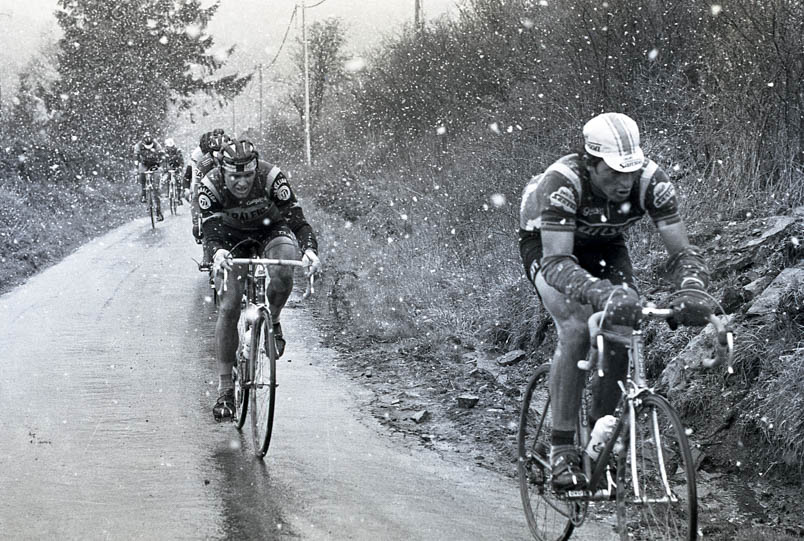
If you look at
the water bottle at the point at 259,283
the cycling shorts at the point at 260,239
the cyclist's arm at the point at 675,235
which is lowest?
the water bottle at the point at 259,283

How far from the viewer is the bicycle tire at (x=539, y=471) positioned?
4.73 m

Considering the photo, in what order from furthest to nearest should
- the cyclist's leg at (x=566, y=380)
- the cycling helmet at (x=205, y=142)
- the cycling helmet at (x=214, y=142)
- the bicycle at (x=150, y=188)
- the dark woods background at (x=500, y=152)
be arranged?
the bicycle at (x=150, y=188) → the cycling helmet at (x=205, y=142) → the cycling helmet at (x=214, y=142) → the dark woods background at (x=500, y=152) → the cyclist's leg at (x=566, y=380)

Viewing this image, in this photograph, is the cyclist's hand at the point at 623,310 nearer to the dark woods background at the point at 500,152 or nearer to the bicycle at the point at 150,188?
the dark woods background at the point at 500,152

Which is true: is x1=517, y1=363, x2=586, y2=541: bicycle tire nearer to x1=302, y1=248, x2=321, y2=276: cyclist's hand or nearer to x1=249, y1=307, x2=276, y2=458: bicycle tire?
x1=249, y1=307, x2=276, y2=458: bicycle tire

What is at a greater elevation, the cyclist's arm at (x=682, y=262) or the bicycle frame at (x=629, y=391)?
the cyclist's arm at (x=682, y=262)

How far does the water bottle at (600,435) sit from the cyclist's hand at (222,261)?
9.12 feet

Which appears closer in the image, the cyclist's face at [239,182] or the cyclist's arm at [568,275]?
the cyclist's arm at [568,275]

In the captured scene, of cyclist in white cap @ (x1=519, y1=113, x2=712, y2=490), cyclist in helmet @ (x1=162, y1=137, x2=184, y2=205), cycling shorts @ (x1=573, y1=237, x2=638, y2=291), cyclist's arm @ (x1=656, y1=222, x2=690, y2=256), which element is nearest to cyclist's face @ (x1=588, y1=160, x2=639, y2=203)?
cyclist in white cap @ (x1=519, y1=113, x2=712, y2=490)

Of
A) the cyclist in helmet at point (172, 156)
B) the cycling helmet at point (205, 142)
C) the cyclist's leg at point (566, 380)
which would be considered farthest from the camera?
the cyclist in helmet at point (172, 156)

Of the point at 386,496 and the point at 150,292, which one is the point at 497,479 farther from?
the point at 150,292

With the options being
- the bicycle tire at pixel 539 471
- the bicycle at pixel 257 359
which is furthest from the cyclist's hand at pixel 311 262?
the bicycle tire at pixel 539 471

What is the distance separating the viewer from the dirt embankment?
542cm

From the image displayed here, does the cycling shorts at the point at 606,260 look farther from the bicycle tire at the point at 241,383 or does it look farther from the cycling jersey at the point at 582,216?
the bicycle tire at the point at 241,383

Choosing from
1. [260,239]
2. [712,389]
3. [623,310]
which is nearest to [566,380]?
[623,310]
